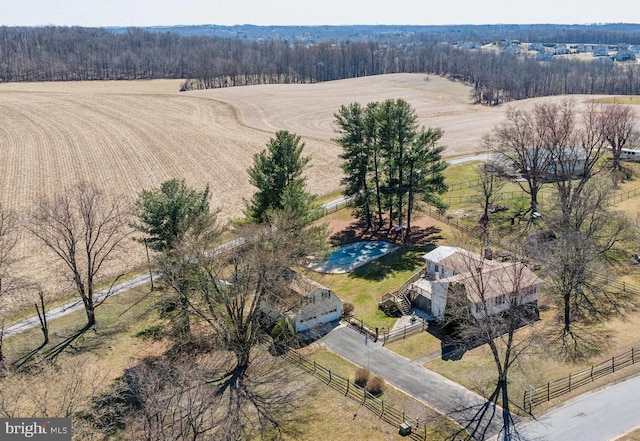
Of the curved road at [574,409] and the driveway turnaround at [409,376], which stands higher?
the curved road at [574,409]

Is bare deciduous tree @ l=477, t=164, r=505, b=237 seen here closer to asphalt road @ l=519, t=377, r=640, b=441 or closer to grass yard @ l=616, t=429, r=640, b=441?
asphalt road @ l=519, t=377, r=640, b=441

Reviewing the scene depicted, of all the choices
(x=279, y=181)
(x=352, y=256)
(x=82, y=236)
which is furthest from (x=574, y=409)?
(x=82, y=236)

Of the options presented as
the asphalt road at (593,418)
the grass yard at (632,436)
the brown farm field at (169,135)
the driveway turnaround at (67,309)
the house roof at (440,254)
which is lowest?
the driveway turnaround at (67,309)

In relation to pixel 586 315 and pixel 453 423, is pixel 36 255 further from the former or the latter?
pixel 586 315

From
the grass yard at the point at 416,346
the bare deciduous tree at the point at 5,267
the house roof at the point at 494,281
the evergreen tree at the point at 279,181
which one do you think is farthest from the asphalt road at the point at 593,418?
the bare deciduous tree at the point at 5,267

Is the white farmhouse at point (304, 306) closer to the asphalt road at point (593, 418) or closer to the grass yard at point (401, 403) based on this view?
the grass yard at point (401, 403)

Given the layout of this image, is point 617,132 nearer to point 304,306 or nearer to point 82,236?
point 304,306

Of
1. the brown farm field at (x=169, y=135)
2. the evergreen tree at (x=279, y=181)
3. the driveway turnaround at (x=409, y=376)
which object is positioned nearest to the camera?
the driveway turnaround at (x=409, y=376)

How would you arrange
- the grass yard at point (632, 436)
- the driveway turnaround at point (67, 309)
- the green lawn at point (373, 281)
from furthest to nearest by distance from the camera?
the green lawn at point (373, 281) < the driveway turnaround at point (67, 309) < the grass yard at point (632, 436)
